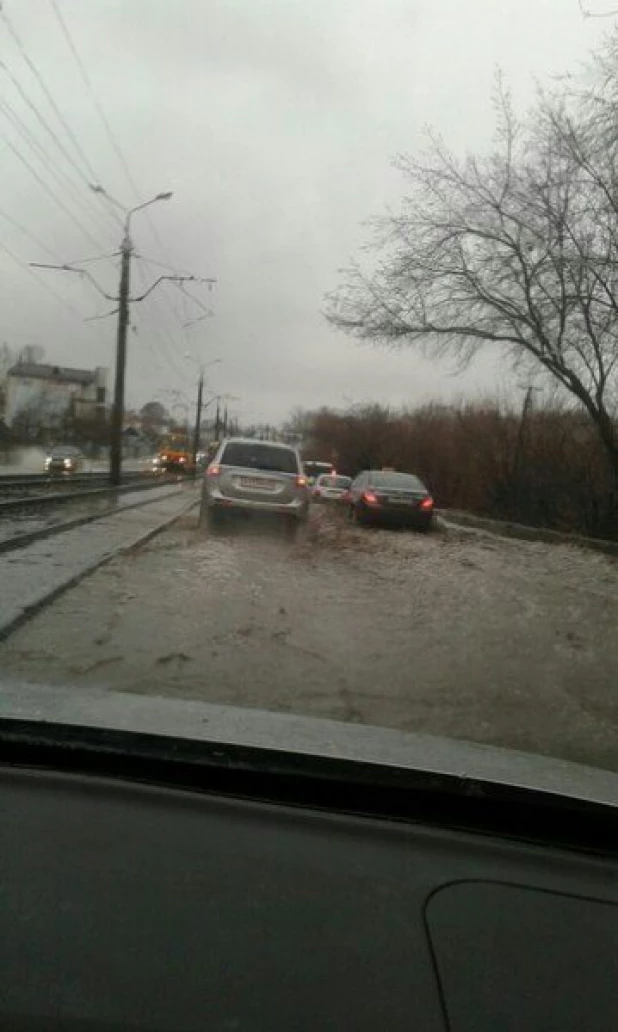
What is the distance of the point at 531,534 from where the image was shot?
23359 millimetres

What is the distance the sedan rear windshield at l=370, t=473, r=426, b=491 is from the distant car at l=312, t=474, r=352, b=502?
1157 cm

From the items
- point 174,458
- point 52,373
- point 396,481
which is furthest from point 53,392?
point 396,481

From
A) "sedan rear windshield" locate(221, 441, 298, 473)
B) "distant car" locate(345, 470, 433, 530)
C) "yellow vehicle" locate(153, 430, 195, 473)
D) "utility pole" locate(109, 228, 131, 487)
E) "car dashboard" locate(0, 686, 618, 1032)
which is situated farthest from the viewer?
"yellow vehicle" locate(153, 430, 195, 473)

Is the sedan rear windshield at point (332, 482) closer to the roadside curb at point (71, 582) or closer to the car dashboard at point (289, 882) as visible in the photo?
the roadside curb at point (71, 582)

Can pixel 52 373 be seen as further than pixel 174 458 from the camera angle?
Yes

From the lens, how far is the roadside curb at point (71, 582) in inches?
287

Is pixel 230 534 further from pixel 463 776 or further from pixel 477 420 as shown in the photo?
pixel 477 420

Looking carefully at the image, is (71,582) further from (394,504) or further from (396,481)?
(396,481)

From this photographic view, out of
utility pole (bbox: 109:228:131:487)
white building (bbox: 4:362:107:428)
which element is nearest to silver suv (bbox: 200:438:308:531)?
utility pole (bbox: 109:228:131:487)

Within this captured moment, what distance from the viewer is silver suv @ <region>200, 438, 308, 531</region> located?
15.5 m

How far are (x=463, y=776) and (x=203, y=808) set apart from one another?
59 cm

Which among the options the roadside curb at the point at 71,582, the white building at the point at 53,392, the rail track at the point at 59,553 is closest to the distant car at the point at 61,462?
the rail track at the point at 59,553

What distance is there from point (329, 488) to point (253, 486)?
22.2 meters

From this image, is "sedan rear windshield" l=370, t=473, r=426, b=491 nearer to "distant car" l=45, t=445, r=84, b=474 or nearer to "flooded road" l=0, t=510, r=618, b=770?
"flooded road" l=0, t=510, r=618, b=770
